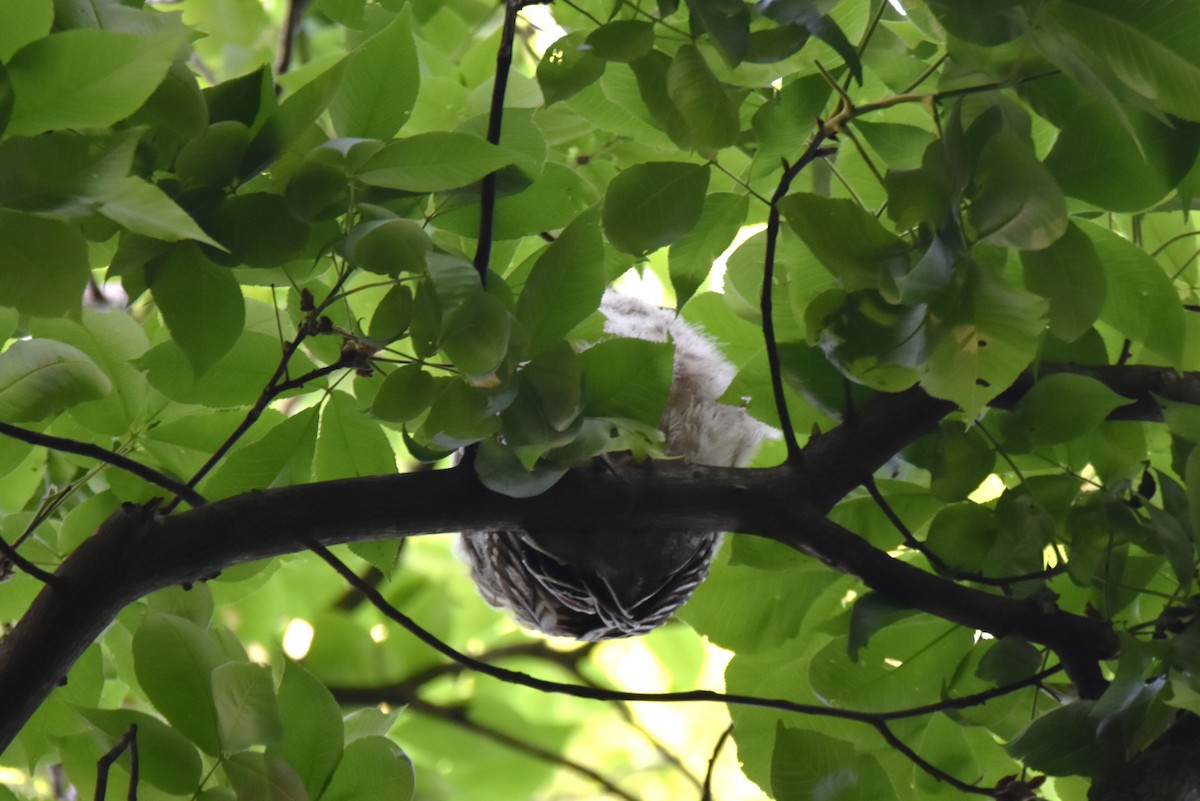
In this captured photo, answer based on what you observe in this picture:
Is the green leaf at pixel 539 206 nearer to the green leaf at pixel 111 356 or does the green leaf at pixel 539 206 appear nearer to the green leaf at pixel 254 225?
the green leaf at pixel 254 225

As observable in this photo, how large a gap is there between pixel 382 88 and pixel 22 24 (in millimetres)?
203

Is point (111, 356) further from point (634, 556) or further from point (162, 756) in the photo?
point (634, 556)

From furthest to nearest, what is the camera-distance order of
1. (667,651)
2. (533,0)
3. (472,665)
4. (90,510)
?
(667,651) → (90,510) → (472,665) → (533,0)

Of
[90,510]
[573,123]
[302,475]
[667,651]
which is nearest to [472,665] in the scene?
[302,475]

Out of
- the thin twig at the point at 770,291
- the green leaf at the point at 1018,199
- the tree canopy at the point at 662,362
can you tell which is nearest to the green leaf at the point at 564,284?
the tree canopy at the point at 662,362

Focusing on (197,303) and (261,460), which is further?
(261,460)

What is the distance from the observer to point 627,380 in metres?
0.70

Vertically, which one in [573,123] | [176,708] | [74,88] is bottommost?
[176,708]

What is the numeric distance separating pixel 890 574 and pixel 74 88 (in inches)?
19.8

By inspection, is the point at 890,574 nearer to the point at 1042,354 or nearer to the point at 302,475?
the point at 1042,354

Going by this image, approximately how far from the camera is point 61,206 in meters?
0.49

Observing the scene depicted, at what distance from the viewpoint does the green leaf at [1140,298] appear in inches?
27.6

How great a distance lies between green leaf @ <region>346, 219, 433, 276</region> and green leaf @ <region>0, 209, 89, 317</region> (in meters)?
0.12

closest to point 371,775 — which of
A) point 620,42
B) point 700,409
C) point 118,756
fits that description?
point 118,756
